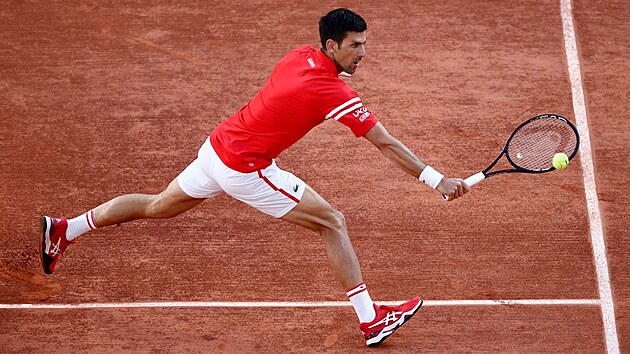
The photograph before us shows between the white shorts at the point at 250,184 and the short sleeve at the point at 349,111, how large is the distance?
0.65 metres

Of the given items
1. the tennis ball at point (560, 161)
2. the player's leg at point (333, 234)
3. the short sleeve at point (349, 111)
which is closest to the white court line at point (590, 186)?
the tennis ball at point (560, 161)

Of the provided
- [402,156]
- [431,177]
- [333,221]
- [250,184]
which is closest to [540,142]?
[431,177]

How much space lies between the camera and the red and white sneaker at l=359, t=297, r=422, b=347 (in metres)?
7.21

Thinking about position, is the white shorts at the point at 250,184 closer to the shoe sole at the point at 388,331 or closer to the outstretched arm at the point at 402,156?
the outstretched arm at the point at 402,156

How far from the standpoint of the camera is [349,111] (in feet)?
22.1

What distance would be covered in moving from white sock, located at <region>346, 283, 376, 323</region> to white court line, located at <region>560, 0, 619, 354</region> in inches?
65.9

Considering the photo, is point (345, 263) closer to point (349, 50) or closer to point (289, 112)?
point (289, 112)

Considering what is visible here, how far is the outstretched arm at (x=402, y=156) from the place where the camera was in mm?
6797

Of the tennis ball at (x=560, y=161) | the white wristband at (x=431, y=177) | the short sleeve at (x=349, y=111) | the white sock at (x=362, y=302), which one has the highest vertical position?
the short sleeve at (x=349, y=111)

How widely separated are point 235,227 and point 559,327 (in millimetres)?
2716

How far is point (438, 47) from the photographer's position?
34.8 feet

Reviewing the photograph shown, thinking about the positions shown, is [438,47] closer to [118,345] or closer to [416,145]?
[416,145]

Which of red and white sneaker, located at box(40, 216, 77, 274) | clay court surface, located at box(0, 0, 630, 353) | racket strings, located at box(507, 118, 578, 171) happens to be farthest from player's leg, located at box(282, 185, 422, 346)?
red and white sneaker, located at box(40, 216, 77, 274)

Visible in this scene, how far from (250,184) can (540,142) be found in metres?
2.20
